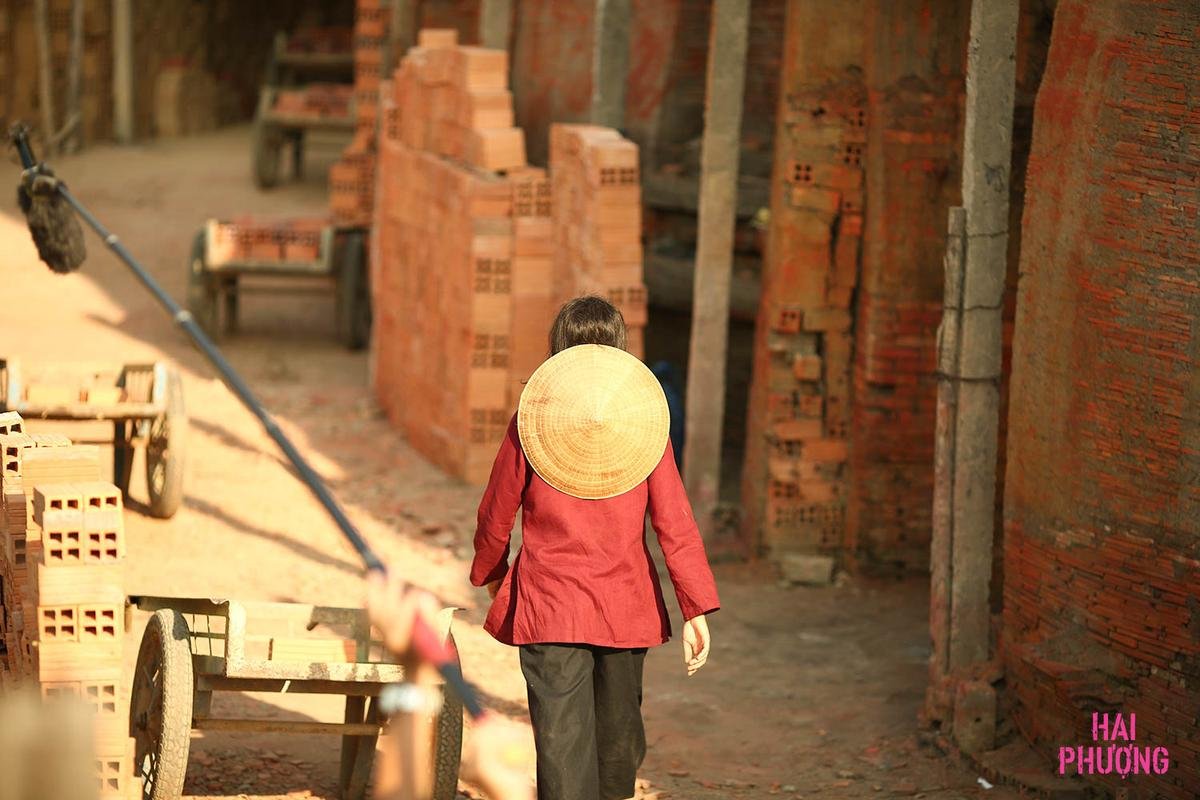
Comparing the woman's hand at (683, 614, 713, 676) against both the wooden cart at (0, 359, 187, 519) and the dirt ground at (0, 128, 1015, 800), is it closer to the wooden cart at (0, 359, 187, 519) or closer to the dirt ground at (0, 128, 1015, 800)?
the dirt ground at (0, 128, 1015, 800)

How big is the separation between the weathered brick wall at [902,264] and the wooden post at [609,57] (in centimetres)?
200

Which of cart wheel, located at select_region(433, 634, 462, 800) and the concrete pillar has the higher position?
the concrete pillar

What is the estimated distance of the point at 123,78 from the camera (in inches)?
818

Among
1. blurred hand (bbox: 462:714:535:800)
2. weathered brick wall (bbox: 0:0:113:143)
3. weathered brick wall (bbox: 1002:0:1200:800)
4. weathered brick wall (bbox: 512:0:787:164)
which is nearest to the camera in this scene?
blurred hand (bbox: 462:714:535:800)

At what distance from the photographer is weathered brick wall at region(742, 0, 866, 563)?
9086 mm

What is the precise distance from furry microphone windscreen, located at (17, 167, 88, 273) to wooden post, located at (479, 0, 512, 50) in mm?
4498

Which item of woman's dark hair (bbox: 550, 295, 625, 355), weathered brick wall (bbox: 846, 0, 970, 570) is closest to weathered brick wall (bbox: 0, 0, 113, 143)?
weathered brick wall (bbox: 846, 0, 970, 570)

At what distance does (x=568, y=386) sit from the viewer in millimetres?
4805

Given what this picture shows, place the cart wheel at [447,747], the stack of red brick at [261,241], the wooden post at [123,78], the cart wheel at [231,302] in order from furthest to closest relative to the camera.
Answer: the wooden post at [123,78], the cart wheel at [231,302], the stack of red brick at [261,241], the cart wheel at [447,747]

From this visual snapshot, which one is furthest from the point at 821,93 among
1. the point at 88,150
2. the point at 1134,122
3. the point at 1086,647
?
the point at 88,150

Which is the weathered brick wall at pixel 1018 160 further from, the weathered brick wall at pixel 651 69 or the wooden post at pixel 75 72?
the wooden post at pixel 75 72

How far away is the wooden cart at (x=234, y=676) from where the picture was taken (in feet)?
16.9

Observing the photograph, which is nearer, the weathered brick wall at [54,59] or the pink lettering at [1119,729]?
the pink lettering at [1119,729]

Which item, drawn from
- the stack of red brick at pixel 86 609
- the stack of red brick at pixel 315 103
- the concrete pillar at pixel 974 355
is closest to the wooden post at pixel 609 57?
the concrete pillar at pixel 974 355
